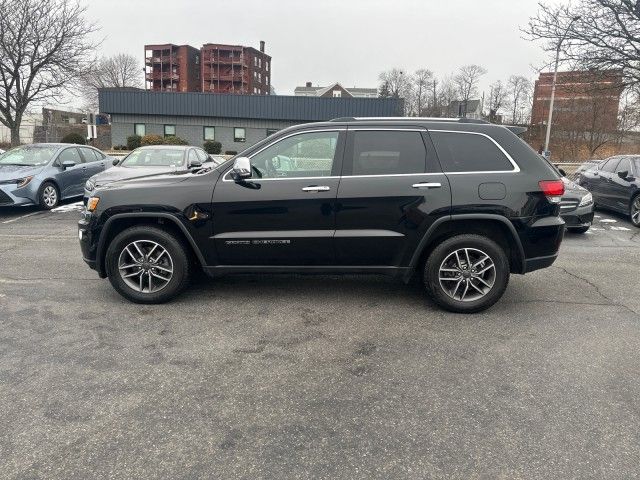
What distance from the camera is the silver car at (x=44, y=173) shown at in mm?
9836

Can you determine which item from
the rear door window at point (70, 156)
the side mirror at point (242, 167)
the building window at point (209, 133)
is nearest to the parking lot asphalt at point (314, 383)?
the side mirror at point (242, 167)

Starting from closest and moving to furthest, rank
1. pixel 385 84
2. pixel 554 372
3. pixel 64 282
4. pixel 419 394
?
1. pixel 419 394
2. pixel 554 372
3. pixel 64 282
4. pixel 385 84

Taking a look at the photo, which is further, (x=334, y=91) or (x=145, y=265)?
(x=334, y=91)

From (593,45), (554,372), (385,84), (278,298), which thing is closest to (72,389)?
→ (278,298)

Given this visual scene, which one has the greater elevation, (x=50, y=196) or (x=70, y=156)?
(x=70, y=156)

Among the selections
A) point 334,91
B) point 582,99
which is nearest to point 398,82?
point 334,91

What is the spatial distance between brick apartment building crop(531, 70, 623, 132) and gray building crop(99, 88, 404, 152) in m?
10.9

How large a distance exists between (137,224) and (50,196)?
24.3 feet

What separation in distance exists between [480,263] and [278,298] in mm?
2084

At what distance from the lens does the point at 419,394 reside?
125 inches

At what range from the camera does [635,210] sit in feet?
33.8

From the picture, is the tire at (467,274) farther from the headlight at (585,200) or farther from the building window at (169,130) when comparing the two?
the building window at (169,130)

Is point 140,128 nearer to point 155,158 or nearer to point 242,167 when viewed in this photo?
point 155,158

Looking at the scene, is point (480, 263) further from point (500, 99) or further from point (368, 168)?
point (500, 99)
